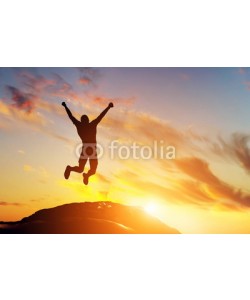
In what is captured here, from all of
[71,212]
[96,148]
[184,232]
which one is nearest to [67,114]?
[96,148]

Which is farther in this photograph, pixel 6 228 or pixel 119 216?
pixel 119 216

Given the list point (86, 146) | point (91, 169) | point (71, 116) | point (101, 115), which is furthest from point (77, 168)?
point (101, 115)

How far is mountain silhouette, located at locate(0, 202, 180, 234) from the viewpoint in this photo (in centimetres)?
768

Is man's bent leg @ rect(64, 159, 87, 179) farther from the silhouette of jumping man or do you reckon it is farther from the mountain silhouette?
the mountain silhouette

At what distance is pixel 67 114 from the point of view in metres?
8.03

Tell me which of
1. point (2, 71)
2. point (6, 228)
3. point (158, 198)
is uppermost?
point (2, 71)

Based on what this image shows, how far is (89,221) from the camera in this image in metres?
7.85

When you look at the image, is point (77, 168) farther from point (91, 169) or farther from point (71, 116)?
point (71, 116)

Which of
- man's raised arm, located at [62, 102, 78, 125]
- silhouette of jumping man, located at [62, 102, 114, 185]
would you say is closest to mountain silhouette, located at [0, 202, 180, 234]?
silhouette of jumping man, located at [62, 102, 114, 185]

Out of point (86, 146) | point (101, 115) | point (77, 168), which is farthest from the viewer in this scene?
point (86, 146)

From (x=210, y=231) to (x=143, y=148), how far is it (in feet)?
8.04

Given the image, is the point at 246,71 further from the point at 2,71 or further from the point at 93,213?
the point at 2,71

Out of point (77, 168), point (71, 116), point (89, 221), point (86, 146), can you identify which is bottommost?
point (89, 221)

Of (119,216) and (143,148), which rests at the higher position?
(143,148)
